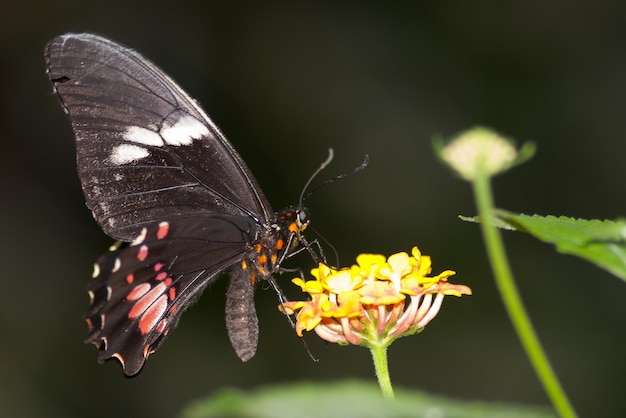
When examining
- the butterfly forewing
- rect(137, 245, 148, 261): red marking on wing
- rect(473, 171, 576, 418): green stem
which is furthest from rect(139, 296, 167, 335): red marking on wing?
rect(473, 171, 576, 418): green stem

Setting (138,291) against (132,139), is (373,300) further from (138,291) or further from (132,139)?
(132,139)

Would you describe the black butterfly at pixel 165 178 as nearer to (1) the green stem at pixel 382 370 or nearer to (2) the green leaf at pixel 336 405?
(1) the green stem at pixel 382 370

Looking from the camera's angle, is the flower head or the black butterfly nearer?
the flower head

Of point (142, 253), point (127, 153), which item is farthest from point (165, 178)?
point (142, 253)

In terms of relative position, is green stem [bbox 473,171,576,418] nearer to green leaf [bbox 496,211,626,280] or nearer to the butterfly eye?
green leaf [bbox 496,211,626,280]

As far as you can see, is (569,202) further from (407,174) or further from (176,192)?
(176,192)

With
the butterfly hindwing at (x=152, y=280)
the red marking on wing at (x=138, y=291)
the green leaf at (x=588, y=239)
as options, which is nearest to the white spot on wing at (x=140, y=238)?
the butterfly hindwing at (x=152, y=280)
